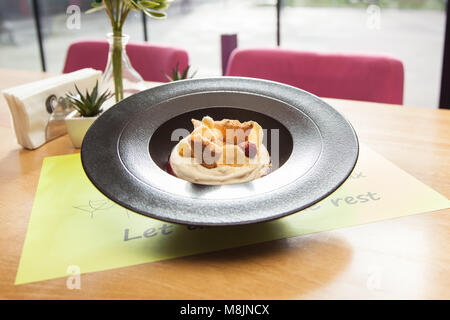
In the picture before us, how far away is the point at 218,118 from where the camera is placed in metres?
0.90

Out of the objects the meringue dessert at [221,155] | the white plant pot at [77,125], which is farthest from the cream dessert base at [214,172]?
the white plant pot at [77,125]

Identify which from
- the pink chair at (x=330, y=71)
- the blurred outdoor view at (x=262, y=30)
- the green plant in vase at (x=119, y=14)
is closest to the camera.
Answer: the green plant in vase at (x=119, y=14)

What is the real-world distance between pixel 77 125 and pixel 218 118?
30cm

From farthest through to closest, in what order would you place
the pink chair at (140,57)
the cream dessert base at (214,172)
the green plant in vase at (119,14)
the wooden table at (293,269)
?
1. the pink chair at (140,57)
2. the green plant in vase at (119,14)
3. the cream dessert base at (214,172)
4. the wooden table at (293,269)

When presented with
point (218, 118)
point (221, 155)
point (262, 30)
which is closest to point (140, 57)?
point (218, 118)

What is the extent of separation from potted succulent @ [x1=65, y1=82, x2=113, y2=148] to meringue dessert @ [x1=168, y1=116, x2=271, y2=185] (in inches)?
11.3

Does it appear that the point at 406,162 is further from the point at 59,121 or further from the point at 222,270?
the point at 59,121

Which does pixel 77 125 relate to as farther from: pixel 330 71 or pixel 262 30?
pixel 262 30

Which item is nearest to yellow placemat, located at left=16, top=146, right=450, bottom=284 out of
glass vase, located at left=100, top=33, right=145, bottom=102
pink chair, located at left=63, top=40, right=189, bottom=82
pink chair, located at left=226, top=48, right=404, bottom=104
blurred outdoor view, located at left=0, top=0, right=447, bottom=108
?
glass vase, located at left=100, top=33, right=145, bottom=102

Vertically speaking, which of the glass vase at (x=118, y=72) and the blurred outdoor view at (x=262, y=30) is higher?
the glass vase at (x=118, y=72)

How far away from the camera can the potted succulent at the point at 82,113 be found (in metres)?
0.96

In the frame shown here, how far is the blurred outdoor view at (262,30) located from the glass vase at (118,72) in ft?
15.2

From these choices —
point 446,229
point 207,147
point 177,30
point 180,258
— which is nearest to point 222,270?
point 180,258

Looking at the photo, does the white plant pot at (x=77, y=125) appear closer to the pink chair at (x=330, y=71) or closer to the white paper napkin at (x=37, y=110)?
the white paper napkin at (x=37, y=110)
